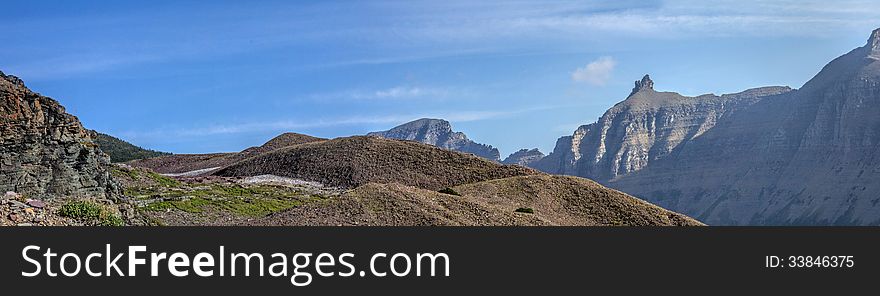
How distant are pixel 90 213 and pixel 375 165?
102ft

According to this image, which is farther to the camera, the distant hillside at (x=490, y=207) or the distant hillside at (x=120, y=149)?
the distant hillside at (x=120, y=149)

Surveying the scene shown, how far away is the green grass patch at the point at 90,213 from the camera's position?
30.2 meters

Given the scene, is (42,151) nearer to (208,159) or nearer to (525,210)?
(525,210)

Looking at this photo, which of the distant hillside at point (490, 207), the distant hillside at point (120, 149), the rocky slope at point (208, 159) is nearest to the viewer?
the distant hillside at point (490, 207)

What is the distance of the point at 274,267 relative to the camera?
67.7 feet

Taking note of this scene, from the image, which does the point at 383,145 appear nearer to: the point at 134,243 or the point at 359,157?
the point at 359,157

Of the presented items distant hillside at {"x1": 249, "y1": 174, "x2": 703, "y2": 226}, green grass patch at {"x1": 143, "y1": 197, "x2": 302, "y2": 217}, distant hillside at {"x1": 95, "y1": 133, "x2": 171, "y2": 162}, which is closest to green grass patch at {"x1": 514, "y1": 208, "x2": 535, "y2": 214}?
distant hillside at {"x1": 249, "y1": 174, "x2": 703, "y2": 226}

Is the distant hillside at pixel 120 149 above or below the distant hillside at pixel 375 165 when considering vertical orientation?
above

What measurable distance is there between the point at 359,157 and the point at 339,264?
41777 mm

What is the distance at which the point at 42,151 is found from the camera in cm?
3144

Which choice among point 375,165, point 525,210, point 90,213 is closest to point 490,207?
point 525,210

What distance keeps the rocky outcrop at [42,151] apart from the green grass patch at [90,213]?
3.26 ft

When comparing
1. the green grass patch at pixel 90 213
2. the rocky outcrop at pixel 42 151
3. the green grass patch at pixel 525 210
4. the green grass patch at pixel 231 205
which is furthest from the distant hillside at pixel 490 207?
the rocky outcrop at pixel 42 151

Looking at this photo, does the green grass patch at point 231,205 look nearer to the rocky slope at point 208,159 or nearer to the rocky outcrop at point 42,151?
the rocky outcrop at point 42,151
